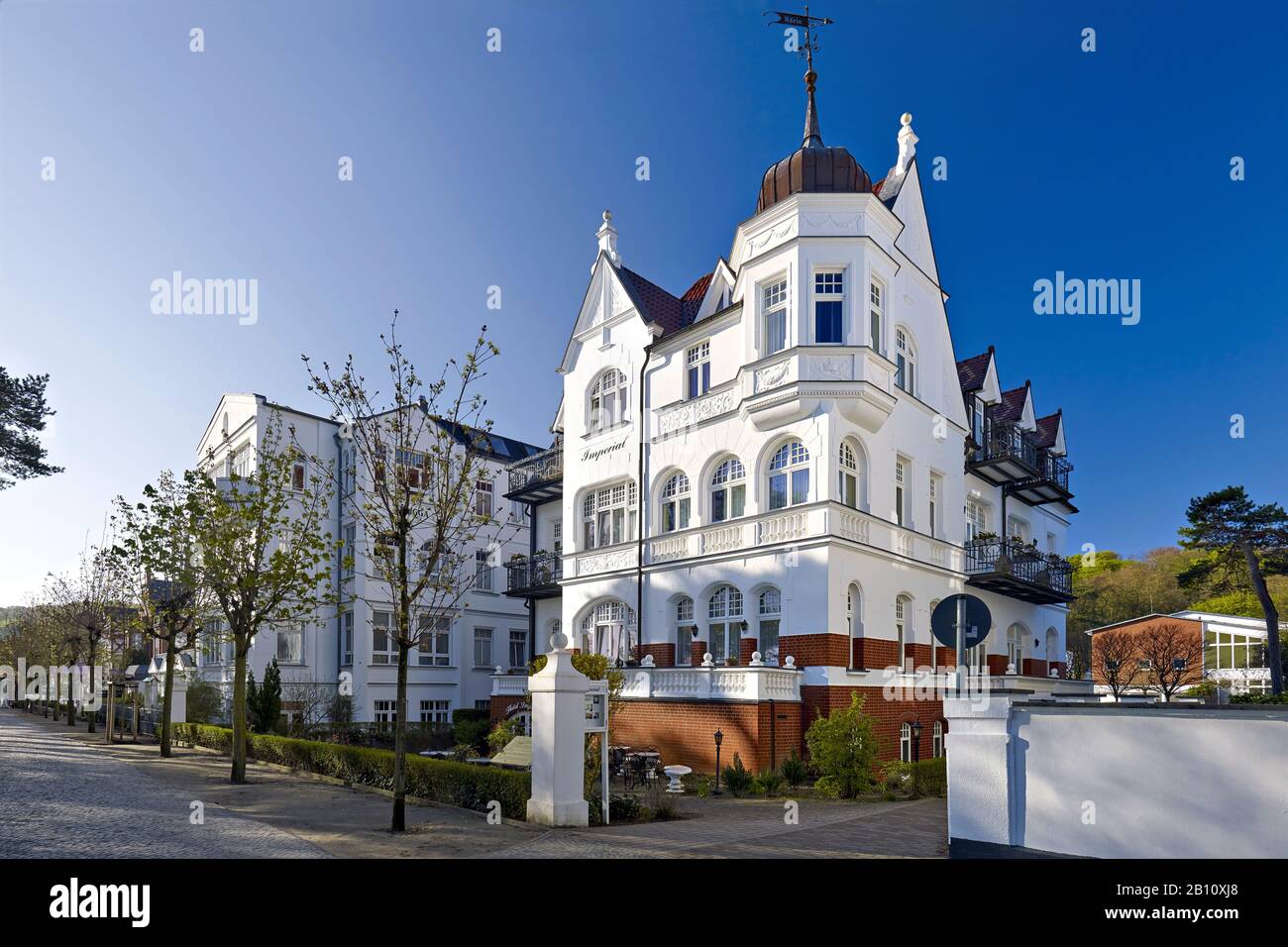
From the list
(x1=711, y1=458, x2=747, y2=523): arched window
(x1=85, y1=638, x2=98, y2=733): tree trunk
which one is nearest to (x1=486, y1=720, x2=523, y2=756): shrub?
(x1=711, y1=458, x2=747, y2=523): arched window

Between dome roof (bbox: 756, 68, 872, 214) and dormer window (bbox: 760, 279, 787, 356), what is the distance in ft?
6.47

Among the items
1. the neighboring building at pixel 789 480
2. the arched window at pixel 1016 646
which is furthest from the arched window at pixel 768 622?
the arched window at pixel 1016 646

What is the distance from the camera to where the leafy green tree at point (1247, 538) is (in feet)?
113

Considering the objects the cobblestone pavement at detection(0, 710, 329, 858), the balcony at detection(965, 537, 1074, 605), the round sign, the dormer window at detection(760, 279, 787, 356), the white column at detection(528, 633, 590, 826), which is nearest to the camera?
the round sign

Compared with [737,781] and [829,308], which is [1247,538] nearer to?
[829,308]

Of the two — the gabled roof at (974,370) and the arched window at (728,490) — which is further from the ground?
the gabled roof at (974,370)

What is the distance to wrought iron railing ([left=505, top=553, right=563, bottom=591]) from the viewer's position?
30.5m

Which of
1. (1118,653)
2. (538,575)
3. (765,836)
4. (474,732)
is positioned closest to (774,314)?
(538,575)

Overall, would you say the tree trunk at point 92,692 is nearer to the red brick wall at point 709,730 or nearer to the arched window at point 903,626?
the red brick wall at point 709,730

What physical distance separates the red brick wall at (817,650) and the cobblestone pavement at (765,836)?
515 cm

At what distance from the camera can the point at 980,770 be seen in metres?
Result: 9.23

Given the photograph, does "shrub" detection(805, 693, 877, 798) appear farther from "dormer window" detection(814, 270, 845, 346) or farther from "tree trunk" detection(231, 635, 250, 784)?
"tree trunk" detection(231, 635, 250, 784)

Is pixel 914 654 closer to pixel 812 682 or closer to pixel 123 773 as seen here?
pixel 812 682
